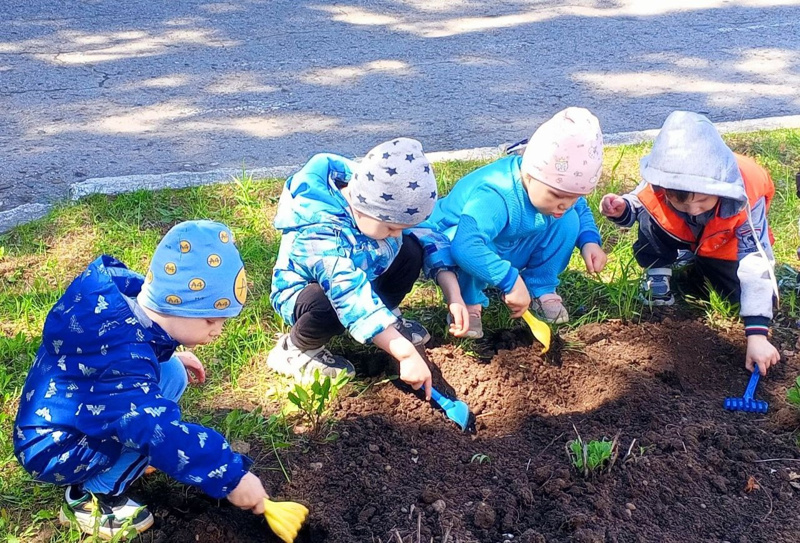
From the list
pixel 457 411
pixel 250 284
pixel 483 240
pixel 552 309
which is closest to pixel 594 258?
pixel 552 309

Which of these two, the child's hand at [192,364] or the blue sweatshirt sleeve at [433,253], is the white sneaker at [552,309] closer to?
the blue sweatshirt sleeve at [433,253]

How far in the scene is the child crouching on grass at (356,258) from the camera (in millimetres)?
2484

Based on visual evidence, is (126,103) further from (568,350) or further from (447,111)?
(568,350)

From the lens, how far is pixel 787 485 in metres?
2.41

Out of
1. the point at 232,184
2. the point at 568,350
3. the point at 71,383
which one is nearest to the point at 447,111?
the point at 232,184

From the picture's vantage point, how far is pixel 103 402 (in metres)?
2.00

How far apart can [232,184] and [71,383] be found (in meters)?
2.11

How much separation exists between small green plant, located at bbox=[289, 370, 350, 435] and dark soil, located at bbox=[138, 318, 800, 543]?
6cm

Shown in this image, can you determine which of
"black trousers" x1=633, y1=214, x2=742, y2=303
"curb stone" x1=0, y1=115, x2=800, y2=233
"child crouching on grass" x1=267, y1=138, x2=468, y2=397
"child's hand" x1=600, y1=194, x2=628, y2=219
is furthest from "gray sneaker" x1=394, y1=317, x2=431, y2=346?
"curb stone" x1=0, y1=115, x2=800, y2=233

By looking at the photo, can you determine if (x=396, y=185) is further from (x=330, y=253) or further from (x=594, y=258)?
(x=594, y=258)

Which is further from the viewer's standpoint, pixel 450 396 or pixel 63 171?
pixel 63 171

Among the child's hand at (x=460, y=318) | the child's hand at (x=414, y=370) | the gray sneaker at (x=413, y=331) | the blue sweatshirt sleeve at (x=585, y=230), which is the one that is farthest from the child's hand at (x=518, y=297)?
the child's hand at (x=414, y=370)

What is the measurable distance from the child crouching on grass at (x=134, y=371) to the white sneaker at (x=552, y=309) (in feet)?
4.86

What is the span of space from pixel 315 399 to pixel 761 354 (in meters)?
1.53
